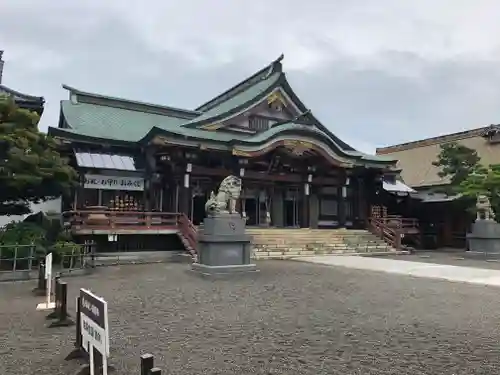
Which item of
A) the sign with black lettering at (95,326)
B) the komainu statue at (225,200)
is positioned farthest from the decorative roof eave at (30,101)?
the sign with black lettering at (95,326)

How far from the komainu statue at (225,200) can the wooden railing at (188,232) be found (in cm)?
476

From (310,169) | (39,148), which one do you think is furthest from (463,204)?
(39,148)

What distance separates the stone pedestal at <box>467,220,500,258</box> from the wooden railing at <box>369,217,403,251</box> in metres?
3.35

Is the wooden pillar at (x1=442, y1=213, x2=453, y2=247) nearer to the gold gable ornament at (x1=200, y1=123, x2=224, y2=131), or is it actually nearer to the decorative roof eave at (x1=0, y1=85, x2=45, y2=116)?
the gold gable ornament at (x1=200, y1=123, x2=224, y2=131)

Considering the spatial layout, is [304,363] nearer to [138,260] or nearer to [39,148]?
[39,148]

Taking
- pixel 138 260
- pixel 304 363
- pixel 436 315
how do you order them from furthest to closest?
pixel 138 260 < pixel 436 315 < pixel 304 363

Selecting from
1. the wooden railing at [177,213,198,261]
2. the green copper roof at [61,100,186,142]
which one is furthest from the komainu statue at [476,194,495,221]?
the green copper roof at [61,100,186,142]

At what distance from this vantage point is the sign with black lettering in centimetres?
364

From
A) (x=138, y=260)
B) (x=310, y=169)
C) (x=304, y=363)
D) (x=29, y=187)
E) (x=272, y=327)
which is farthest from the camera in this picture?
(x=310, y=169)

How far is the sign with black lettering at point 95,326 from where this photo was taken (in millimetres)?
3636

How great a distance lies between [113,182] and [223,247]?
31.1ft

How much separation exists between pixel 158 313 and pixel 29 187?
8.79 m

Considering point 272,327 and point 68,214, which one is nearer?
point 272,327

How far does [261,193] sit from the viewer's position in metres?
25.3
